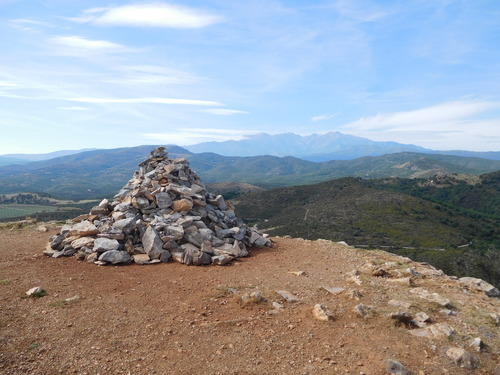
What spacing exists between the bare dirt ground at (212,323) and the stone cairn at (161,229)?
79 centimetres

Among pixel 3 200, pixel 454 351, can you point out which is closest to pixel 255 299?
pixel 454 351

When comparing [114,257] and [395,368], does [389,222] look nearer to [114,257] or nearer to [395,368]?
[114,257]

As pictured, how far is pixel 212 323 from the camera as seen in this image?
8.92 m

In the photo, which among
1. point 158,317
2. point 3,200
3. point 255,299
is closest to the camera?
point 158,317

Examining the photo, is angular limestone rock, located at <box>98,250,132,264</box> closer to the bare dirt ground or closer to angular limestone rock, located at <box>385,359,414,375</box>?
the bare dirt ground

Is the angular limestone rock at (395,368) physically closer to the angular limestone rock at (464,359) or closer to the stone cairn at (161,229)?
the angular limestone rock at (464,359)

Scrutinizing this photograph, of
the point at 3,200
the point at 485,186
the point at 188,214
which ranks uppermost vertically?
the point at 188,214

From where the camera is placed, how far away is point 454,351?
760cm

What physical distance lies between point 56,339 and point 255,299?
17.6 feet

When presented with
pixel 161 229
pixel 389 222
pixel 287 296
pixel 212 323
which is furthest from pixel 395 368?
pixel 389 222

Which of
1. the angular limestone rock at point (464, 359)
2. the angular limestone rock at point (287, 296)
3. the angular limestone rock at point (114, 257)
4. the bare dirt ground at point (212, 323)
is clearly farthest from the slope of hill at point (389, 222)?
the angular limestone rock at point (114, 257)

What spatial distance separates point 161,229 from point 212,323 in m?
7.59

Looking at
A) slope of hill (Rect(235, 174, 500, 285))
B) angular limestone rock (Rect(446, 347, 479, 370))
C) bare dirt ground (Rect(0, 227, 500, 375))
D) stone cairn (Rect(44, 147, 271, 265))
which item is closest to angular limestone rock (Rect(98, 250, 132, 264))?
stone cairn (Rect(44, 147, 271, 265))

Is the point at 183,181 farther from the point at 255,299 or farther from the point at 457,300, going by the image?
the point at 457,300
